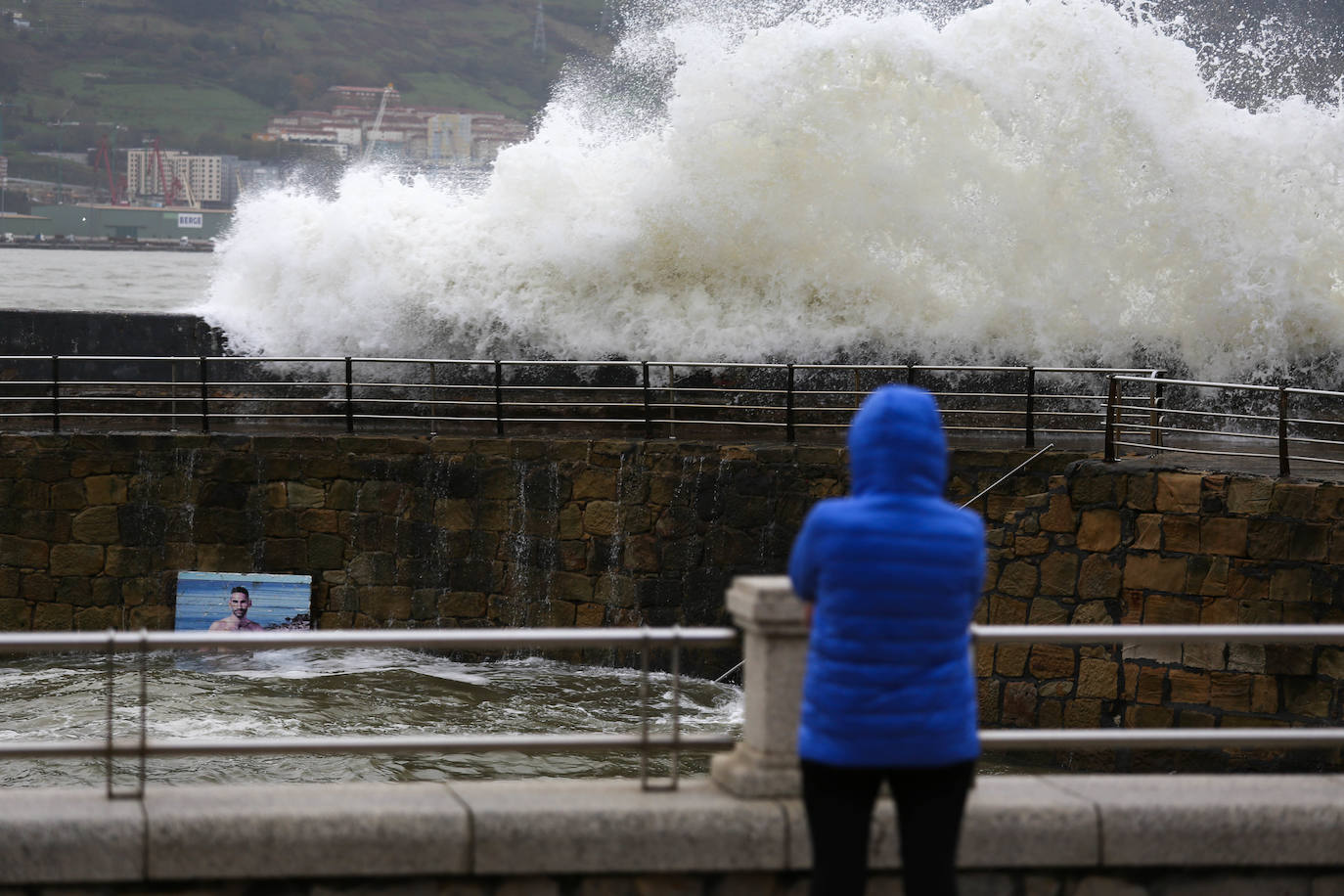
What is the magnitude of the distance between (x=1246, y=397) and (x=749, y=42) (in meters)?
7.22

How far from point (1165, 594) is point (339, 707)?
20.2 feet

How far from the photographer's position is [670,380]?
14656mm

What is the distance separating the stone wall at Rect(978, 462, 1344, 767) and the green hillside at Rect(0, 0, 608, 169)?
14878cm

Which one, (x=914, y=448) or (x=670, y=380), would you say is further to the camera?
(x=670, y=380)

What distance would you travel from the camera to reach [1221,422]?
579 inches

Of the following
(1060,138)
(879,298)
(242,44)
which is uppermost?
(242,44)

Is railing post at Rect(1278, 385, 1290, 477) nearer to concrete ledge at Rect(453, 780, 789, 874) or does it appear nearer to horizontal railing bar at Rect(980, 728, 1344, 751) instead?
horizontal railing bar at Rect(980, 728, 1344, 751)

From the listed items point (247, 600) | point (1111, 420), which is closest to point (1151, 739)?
point (1111, 420)

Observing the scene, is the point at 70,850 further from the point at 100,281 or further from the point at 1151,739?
the point at 100,281

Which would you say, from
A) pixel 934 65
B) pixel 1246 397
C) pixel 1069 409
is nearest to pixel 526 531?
pixel 1069 409

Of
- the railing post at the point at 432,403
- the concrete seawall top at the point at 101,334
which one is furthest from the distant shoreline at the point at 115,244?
the railing post at the point at 432,403

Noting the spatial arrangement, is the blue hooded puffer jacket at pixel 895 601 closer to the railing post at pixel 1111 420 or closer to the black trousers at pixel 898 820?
the black trousers at pixel 898 820

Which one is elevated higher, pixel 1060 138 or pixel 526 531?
pixel 1060 138

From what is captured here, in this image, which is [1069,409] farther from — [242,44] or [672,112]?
[242,44]
